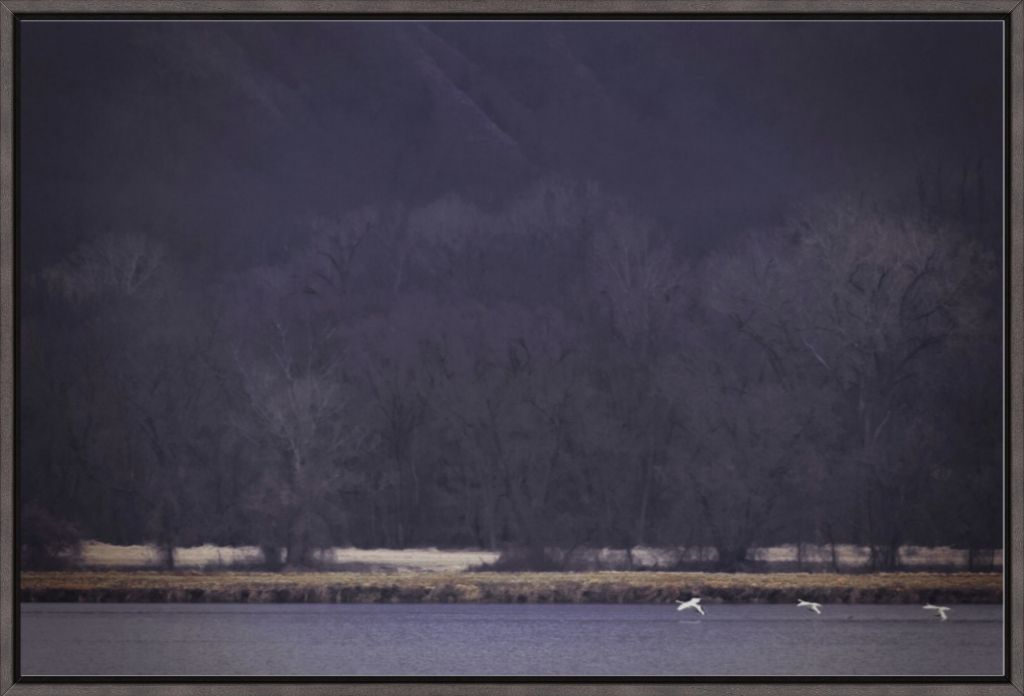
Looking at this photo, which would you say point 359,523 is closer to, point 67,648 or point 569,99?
point 67,648

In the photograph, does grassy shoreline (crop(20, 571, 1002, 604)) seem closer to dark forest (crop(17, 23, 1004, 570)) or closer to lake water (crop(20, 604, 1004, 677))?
lake water (crop(20, 604, 1004, 677))

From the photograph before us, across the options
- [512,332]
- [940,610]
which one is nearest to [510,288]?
[512,332]

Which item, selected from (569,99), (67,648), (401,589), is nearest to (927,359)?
(569,99)

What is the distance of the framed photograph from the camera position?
2316 cm

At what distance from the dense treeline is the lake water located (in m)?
0.90

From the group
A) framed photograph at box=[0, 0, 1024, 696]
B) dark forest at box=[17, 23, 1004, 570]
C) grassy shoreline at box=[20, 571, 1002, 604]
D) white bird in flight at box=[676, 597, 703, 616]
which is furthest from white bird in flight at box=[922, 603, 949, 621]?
white bird in flight at box=[676, 597, 703, 616]

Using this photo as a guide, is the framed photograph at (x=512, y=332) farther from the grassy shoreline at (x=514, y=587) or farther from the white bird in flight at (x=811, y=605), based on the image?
the white bird in flight at (x=811, y=605)

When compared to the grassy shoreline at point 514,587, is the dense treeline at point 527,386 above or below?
above

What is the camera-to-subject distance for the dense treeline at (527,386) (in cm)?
2328

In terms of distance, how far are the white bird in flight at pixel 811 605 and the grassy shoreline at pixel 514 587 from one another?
15cm

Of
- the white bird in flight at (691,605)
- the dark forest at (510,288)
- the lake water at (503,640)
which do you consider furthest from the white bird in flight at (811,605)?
the white bird in flight at (691,605)

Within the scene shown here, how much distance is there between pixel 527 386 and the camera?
24531 millimetres

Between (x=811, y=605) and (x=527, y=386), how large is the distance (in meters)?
4.71
